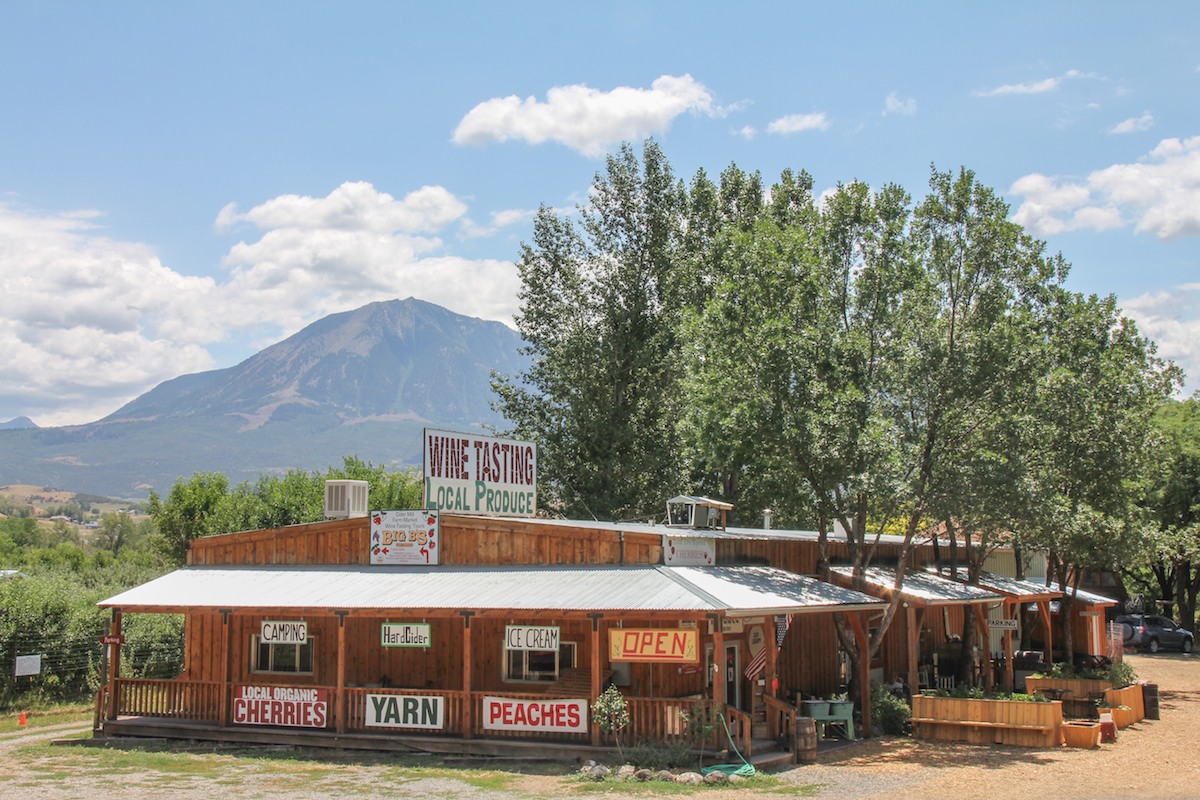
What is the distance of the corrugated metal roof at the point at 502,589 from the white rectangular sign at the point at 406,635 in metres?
0.67

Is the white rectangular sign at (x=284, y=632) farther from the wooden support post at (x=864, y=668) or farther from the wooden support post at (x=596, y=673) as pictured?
the wooden support post at (x=864, y=668)

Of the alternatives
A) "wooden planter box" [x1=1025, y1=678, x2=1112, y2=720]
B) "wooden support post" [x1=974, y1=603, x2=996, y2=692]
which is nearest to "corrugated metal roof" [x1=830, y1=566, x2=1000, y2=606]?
"wooden support post" [x1=974, y1=603, x2=996, y2=692]

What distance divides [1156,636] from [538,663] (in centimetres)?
3468

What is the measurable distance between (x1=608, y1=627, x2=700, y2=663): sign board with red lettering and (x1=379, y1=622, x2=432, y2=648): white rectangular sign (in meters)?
4.10

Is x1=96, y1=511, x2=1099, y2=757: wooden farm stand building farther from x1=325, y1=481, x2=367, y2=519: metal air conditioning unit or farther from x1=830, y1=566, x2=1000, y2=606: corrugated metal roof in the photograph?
x1=325, y1=481, x2=367, y2=519: metal air conditioning unit

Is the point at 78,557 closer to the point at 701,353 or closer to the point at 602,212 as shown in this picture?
the point at 602,212

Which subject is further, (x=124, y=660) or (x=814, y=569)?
(x=124, y=660)

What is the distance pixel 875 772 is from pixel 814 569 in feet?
24.7

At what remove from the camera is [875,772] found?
18.3 m

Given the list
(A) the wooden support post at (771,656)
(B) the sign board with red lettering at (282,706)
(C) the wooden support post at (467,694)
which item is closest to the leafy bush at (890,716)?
(A) the wooden support post at (771,656)

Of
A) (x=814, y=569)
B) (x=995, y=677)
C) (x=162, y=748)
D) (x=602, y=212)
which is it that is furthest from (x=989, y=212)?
(x=162, y=748)

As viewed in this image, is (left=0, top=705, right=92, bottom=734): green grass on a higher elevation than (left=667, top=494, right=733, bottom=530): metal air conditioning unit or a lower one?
lower

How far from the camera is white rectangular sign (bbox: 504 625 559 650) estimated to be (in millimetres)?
20156

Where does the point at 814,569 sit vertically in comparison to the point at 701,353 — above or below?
below
